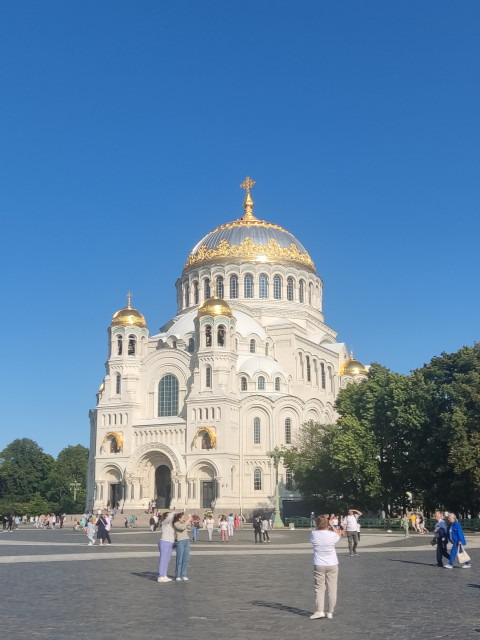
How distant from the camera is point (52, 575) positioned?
1645 centimetres

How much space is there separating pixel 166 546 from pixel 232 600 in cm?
330

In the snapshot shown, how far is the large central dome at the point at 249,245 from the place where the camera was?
230 ft

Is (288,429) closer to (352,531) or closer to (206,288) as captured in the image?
(206,288)

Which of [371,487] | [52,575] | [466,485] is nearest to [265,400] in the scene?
[371,487]

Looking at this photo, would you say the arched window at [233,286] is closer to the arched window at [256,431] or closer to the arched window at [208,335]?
the arched window at [208,335]

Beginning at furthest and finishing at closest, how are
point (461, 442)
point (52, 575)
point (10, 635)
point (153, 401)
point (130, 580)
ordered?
point (153, 401)
point (461, 442)
point (52, 575)
point (130, 580)
point (10, 635)

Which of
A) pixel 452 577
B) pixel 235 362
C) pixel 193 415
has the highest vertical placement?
pixel 235 362

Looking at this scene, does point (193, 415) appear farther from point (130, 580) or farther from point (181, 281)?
point (130, 580)

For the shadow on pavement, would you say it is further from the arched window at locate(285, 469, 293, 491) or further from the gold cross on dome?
the gold cross on dome

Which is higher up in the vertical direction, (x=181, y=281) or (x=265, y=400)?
(x=181, y=281)

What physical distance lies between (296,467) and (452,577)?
110 feet

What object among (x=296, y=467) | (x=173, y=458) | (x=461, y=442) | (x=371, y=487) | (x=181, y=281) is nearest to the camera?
(x=461, y=442)

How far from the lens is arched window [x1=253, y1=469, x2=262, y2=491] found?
56.1 meters

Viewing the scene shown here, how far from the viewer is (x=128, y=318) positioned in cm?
6134
